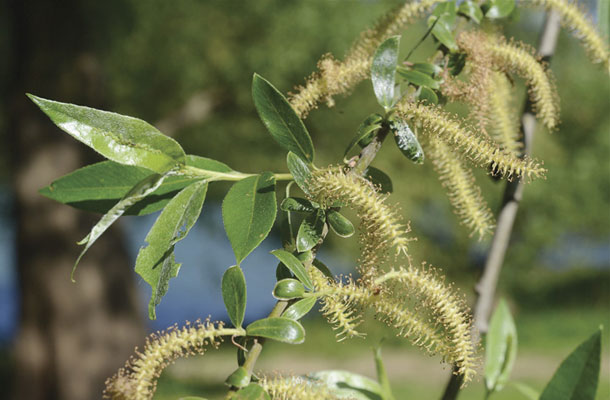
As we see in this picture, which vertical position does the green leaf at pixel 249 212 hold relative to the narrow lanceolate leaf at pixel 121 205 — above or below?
above

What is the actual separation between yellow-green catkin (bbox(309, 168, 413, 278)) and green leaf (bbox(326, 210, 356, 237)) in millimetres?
11

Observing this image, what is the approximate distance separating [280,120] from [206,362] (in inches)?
376

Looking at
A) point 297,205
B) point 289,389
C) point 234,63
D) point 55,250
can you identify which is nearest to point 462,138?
point 297,205

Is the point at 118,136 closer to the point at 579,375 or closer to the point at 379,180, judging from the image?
the point at 379,180

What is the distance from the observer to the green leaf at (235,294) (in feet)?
1.68

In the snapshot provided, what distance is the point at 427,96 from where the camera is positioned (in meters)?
0.59

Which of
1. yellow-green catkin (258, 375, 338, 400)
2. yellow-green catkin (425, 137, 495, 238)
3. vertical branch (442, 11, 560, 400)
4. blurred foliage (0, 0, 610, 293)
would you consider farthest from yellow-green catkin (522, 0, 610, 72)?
blurred foliage (0, 0, 610, 293)

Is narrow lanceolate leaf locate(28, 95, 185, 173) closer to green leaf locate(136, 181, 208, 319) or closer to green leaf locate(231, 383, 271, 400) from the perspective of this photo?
green leaf locate(136, 181, 208, 319)

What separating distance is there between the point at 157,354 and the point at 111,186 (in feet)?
0.56

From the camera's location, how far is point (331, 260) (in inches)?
382

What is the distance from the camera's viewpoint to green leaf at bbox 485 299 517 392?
28.5 inches

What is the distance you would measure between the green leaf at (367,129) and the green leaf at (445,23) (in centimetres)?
14

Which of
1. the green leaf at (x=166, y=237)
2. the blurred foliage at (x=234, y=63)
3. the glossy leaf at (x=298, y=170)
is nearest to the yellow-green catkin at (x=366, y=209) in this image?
the glossy leaf at (x=298, y=170)

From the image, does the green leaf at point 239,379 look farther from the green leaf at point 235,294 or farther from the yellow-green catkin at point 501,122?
the yellow-green catkin at point 501,122
